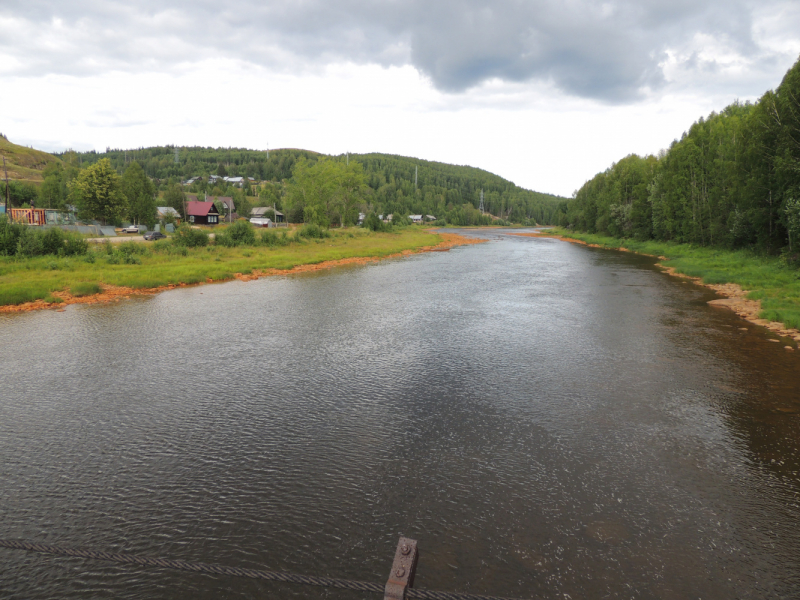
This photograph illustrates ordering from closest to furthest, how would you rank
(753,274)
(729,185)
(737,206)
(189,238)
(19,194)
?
(753,274) → (737,206) → (189,238) → (729,185) → (19,194)

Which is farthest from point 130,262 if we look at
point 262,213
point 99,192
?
point 262,213

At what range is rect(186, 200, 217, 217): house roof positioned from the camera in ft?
323

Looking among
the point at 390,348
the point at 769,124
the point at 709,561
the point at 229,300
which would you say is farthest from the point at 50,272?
the point at 769,124

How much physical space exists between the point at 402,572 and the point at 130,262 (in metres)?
35.3

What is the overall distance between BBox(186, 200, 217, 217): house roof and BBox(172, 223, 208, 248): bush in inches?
2456

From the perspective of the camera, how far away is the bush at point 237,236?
44.5 meters

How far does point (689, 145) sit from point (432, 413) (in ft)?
179

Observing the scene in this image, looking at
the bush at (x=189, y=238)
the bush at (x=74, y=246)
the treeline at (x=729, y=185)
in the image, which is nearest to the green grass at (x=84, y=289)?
the bush at (x=74, y=246)

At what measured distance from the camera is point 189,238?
41.2 m

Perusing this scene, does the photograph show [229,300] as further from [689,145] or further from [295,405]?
[689,145]

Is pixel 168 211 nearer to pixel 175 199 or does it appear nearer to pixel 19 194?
pixel 175 199

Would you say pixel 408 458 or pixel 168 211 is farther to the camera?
pixel 168 211

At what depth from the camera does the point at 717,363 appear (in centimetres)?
1310

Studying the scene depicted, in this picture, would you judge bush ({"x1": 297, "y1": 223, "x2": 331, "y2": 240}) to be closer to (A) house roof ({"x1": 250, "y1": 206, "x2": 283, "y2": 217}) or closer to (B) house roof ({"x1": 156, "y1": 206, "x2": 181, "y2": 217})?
(B) house roof ({"x1": 156, "y1": 206, "x2": 181, "y2": 217})
